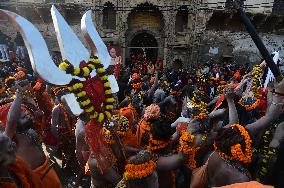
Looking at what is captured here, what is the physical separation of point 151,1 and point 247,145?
72.6 ft

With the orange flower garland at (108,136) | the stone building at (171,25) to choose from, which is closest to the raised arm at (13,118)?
the orange flower garland at (108,136)

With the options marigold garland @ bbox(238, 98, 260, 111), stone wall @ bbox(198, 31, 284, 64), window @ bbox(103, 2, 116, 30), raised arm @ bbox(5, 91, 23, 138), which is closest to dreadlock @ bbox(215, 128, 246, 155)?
raised arm @ bbox(5, 91, 23, 138)

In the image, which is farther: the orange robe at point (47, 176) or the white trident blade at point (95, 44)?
the white trident blade at point (95, 44)

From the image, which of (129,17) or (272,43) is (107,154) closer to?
(129,17)

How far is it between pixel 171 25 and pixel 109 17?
4.39 meters

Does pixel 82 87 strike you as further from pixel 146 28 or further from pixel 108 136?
pixel 146 28

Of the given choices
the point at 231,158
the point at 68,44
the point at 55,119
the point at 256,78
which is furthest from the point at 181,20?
the point at 231,158

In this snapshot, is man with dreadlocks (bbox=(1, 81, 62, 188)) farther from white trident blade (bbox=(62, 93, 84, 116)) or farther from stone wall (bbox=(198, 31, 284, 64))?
stone wall (bbox=(198, 31, 284, 64))

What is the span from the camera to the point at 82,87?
11.1 ft

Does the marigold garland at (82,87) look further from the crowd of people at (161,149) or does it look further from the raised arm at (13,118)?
the raised arm at (13,118)

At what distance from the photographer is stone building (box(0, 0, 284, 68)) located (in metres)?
24.2

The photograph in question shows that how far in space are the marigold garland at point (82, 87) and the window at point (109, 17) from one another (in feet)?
70.0

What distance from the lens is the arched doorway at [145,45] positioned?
25.4 m

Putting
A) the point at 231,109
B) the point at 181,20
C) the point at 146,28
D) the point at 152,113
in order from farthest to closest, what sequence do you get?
1. the point at 146,28
2. the point at 181,20
3. the point at 152,113
4. the point at 231,109
